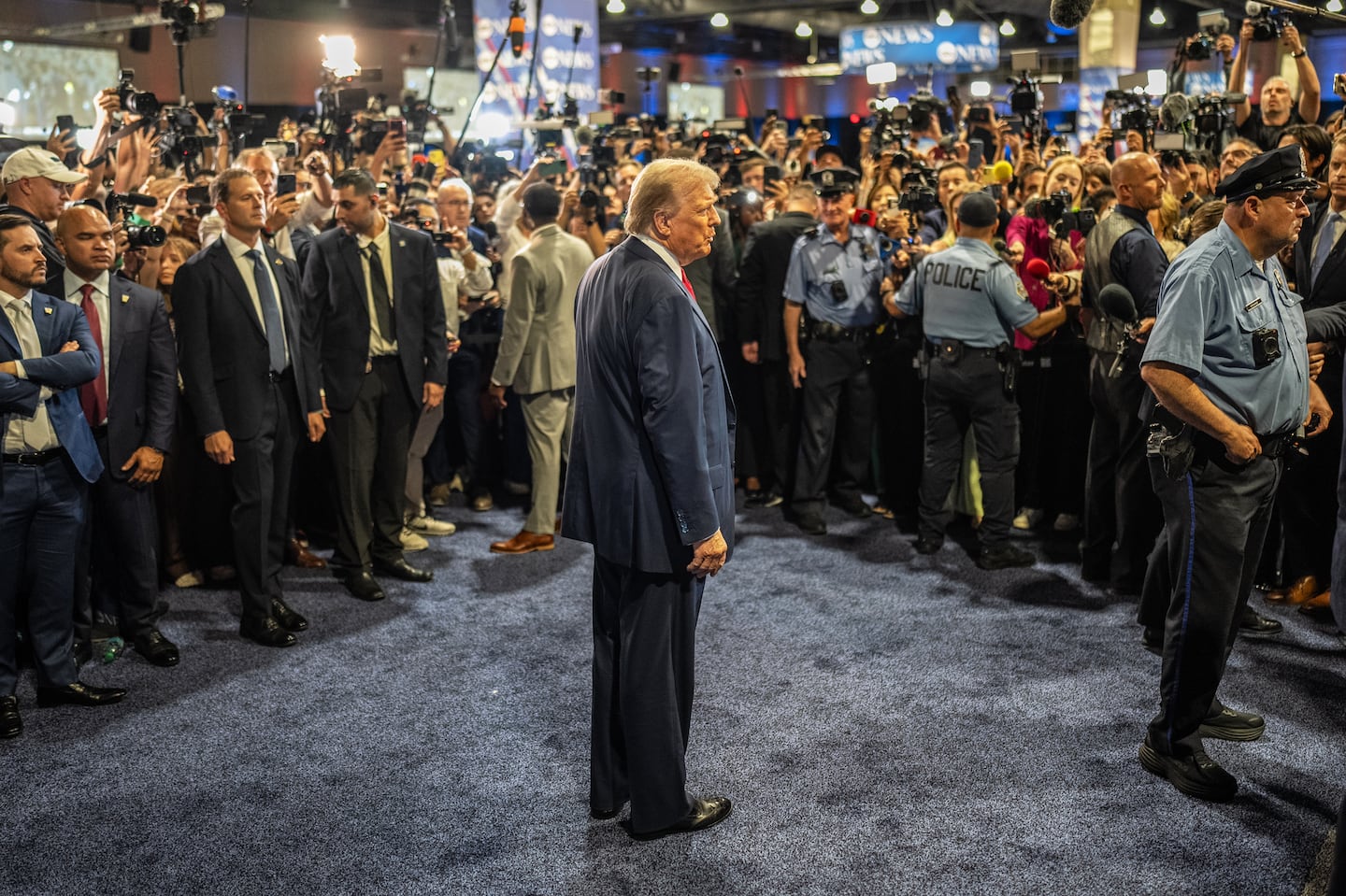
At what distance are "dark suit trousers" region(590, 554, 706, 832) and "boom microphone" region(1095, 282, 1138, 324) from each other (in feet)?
6.86

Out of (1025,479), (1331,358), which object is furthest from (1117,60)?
(1331,358)

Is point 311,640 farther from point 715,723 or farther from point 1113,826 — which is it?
point 1113,826

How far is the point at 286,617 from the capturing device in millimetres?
4504

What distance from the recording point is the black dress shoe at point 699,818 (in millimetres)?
2953

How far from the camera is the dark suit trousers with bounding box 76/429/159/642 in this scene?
13.4 feet

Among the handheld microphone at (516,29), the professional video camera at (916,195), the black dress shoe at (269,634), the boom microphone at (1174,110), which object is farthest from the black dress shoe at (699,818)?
the handheld microphone at (516,29)

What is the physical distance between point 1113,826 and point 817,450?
302 cm

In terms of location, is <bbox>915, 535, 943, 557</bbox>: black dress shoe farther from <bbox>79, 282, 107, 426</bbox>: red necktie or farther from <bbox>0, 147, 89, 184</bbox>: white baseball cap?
<bbox>0, 147, 89, 184</bbox>: white baseball cap

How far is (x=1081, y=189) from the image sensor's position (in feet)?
20.1

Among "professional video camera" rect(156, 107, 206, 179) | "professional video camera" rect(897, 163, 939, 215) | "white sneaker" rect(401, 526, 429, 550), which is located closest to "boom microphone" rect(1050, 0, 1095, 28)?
"professional video camera" rect(897, 163, 939, 215)

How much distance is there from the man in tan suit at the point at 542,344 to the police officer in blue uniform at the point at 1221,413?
2.95 meters

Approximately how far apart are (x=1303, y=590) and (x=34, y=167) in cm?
510

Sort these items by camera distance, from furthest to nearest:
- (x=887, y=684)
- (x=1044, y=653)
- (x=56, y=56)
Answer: (x=56, y=56) < (x=1044, y=653) < (x=887, y=684)

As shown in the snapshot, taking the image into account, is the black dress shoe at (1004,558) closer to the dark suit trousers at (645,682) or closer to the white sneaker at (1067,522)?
the white sneaker at (1067,522)
